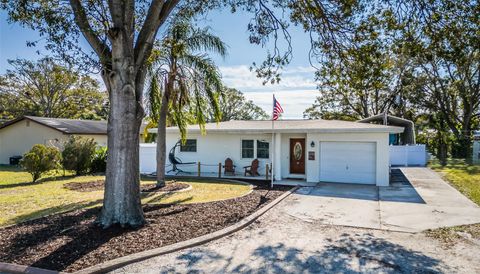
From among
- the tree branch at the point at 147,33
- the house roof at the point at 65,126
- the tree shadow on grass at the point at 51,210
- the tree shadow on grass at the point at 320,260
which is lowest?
the tree shadow on grass at the point at 320,260

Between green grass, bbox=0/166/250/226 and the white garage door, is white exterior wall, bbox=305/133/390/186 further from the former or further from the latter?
green grass, bbox=0/166/250/226

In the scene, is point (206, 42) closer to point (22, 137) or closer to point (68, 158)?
point (68, 158)

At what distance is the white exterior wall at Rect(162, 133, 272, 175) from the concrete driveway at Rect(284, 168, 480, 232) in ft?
15.4

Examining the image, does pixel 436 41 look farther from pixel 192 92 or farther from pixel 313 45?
pixel 192 92

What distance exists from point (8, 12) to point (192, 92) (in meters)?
6.58

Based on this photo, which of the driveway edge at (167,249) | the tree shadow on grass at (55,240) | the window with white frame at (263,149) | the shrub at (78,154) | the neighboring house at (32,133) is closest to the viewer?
the driveway edge at (167,249)

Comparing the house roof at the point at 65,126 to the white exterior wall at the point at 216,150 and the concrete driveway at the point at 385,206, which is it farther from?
the concrete driveway at the point at 385,206

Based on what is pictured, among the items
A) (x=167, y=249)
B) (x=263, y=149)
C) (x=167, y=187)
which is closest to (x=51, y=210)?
(x=167, y=187)

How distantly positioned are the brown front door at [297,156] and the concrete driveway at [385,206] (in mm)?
2575

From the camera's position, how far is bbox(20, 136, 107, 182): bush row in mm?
14664

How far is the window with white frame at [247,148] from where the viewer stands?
1778 centimetres

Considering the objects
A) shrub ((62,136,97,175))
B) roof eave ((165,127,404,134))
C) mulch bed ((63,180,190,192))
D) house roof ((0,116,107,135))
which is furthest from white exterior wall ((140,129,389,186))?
house roof ((0,116,107,135))

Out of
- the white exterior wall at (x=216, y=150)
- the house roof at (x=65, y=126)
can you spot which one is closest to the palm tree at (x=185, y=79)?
the white exterior wall at (x=216, y=150)

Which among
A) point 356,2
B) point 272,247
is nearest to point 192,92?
point 356,2
